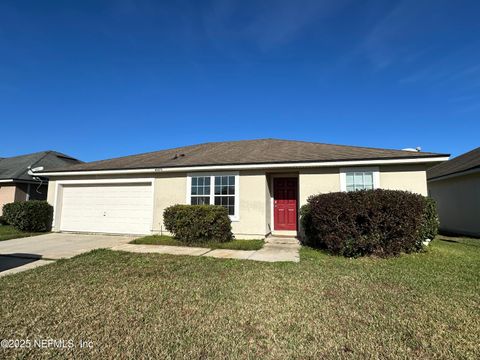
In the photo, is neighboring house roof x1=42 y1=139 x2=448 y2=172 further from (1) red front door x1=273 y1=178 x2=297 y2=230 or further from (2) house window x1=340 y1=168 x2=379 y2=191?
(1) red front door x1=273 y1=178 x2=297 y2=230

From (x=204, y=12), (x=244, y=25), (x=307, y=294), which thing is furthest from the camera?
Result: (x=244, y=25)

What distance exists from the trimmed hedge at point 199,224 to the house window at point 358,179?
4.42 meters

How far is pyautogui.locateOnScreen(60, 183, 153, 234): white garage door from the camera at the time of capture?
37.4 feet

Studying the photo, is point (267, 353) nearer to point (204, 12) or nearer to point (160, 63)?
point (204, 12)

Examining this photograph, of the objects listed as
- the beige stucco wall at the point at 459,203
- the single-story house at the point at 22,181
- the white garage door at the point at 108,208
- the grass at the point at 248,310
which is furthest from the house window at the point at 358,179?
the single-story house at the point at 22,181

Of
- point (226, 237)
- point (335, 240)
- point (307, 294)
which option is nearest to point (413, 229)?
point (335, 240)

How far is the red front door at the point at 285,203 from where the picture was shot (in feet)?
36.0

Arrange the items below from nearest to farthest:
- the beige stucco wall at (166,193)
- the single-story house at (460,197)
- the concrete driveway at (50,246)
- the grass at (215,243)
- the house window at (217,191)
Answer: the concrete driveway at (50,246)
the grass at (215,243)
the house window at (217,191)
the beige stucco wall at (166,193)
the single-story house at (460,197)

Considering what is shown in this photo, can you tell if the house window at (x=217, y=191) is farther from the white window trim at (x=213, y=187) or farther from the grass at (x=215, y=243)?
the grass at (x=215, y=243)

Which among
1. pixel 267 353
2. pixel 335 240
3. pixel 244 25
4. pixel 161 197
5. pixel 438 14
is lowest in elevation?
pixel 267 353

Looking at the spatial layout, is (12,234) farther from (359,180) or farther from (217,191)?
(359,180)

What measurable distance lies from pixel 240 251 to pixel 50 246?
6.17 metres

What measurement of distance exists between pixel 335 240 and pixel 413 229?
2.06 meters

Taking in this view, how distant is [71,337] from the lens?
3027 mm
